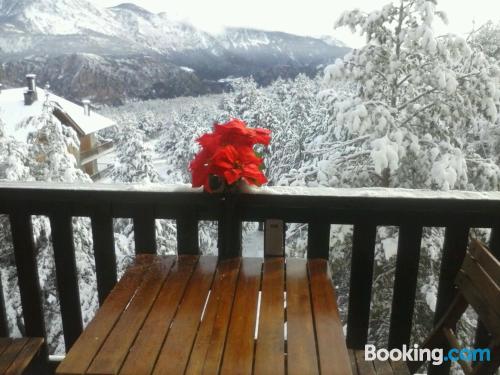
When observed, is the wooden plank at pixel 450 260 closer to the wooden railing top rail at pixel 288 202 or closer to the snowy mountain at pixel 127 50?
the wooden railing top rail at pixel 288 202

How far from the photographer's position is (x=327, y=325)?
1.33 m

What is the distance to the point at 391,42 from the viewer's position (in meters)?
7.66

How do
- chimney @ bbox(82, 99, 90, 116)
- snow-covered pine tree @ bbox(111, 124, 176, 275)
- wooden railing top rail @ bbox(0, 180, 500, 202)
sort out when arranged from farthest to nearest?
snow-covered pine tree @ bbox(111, 124, 176, 275) → chimney @ bbox(82, 99, 90, 116) → wooden railing top rail @ bbox(0, 180, 500, 202)

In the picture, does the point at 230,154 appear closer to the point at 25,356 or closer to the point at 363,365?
the point at 363,365

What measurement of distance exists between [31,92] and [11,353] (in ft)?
37.9

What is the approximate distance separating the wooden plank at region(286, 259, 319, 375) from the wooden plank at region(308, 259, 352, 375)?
0.02 m

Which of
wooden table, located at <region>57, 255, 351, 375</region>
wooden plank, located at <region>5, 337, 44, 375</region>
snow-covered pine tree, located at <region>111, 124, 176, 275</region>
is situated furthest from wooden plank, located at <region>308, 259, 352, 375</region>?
snow-covered pine tree, located at <region>111, 124, 176, 275</region>

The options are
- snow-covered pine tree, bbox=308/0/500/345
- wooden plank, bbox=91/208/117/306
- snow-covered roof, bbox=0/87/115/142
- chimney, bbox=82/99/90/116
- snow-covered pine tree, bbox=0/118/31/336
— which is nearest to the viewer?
wooden plank, bbox=91/208/117/306

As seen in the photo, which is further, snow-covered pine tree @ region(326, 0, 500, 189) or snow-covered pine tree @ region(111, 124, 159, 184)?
snow-covered pine tree @ region(111, 124, 159, 184)

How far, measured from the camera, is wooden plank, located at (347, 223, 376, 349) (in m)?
1.91

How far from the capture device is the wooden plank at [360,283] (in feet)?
6.26

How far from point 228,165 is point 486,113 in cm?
694

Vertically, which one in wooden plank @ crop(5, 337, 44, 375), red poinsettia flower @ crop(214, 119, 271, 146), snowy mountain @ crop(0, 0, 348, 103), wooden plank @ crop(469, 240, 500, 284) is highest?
snowy mountain @ crop(0, 0, 348, 103)

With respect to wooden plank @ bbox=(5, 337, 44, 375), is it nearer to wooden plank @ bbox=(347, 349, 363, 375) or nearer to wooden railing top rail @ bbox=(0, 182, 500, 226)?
wooden railing top rail @ bbox=(0, 182, 500, 226)
